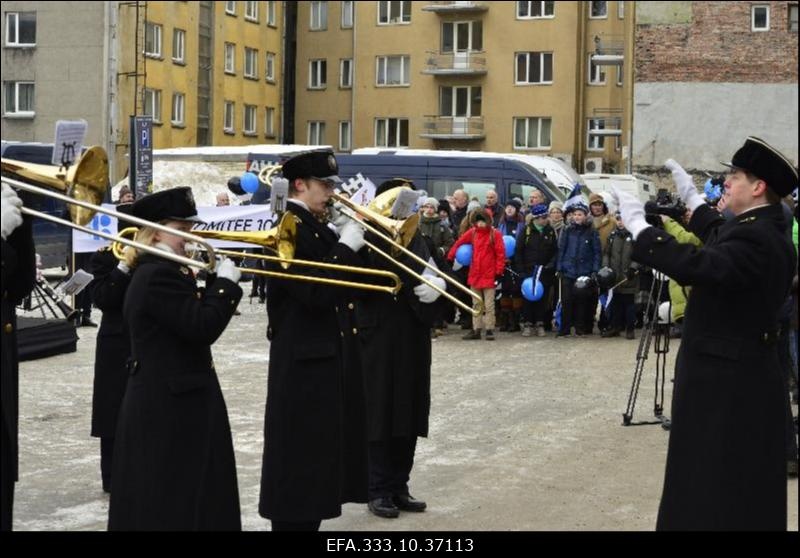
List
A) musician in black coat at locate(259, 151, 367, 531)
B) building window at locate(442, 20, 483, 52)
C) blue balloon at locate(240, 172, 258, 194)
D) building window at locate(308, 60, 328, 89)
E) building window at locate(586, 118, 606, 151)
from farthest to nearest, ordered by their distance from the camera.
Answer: building window at locate(308, 60, 328, 89), building window at locate(442, 20, 483, 52), building window at locate(586, 118, 606, 151), blue balloon at locate(240, 172, 258, 194), musician in black coat at locate(259, 151, 367, 531)

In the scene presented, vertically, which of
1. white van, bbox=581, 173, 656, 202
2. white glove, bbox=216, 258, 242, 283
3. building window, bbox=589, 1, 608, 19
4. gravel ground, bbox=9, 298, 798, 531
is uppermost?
building window, bbox=589, 1, 608, 19

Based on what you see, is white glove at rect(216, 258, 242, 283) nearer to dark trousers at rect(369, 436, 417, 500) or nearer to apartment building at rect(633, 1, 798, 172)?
dark trousers at rect(369, 436, 417, 500)

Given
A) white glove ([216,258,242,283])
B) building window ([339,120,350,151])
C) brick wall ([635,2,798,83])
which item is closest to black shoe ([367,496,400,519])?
white glove ([216,258,242,283])

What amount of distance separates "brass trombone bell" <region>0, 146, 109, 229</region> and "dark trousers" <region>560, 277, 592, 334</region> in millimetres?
14444

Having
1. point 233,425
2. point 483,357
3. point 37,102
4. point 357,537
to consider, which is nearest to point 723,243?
point 357,537

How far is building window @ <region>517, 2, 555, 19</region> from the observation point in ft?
202

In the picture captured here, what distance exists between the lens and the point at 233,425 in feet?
41.3

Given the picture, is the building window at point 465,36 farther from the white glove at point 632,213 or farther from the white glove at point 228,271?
the white glove at point 228,271

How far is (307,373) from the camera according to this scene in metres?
7.52

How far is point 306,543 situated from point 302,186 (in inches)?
73.7

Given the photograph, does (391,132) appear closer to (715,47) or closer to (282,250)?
(715,47)

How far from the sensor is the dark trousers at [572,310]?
818 inches

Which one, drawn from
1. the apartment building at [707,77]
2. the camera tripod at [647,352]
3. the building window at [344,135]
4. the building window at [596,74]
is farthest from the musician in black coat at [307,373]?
the building window at [344,135]

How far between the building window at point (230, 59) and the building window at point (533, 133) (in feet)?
41.4
